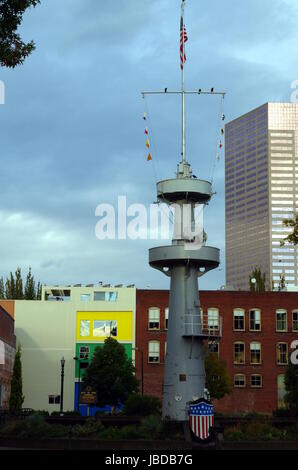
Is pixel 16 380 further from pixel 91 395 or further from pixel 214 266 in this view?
pixel 214 266

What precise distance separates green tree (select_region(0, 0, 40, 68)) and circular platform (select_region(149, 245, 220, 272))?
2255cm

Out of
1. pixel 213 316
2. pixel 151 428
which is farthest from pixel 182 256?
pixel 213 316

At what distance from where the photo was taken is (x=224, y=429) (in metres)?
37.8

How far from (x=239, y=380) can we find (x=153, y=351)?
33.9 ft

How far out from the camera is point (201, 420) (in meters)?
33.2

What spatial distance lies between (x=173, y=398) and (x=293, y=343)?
143ft

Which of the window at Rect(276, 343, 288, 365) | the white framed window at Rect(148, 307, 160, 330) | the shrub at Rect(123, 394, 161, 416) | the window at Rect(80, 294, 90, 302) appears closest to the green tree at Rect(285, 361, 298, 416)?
the shrub at Rect(123, 394, 161, 416)

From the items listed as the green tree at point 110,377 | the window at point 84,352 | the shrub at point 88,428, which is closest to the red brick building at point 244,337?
the window at point 84,352

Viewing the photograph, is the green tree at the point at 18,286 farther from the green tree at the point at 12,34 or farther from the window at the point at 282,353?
the green tree at the point at 12,34

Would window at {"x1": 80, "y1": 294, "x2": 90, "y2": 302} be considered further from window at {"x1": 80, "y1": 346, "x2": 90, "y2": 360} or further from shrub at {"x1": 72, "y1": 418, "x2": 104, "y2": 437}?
shrub at {"x1": 72, "y1": 418, "x2": 104, "y2": 437}

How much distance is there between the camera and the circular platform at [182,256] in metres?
44.2

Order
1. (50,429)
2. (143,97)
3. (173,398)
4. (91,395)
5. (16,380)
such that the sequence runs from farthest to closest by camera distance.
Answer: (16,380) → (91,395) → (143,97) → (173,398) → (50,429)

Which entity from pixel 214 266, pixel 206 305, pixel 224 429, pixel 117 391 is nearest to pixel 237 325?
pixel 206 305

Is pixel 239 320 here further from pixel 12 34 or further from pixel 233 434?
pixel 12 34
